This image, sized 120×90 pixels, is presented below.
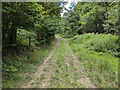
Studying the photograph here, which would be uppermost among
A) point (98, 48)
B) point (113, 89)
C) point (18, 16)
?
point (18, 16)

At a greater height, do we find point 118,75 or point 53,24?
point 53,24

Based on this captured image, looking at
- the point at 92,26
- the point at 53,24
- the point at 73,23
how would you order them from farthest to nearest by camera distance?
the point at 92,26, the point at 73,23, the point at 53,24

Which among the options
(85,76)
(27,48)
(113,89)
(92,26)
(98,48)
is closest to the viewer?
(113,89)

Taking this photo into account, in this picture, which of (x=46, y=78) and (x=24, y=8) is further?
(x=24, y=8)

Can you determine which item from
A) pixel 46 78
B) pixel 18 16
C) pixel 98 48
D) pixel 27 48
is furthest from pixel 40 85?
pixel 98 48

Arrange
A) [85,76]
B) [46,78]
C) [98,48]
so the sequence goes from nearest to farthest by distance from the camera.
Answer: [46,78], [85,76], [98,48]

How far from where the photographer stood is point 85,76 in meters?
4.26

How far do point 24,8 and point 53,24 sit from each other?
740cm

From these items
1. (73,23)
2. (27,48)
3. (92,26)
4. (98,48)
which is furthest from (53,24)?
(92,26)

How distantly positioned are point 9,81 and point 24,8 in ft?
12.1

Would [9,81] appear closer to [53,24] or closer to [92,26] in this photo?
[53,24]

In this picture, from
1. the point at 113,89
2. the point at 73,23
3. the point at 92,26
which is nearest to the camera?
the point at 113,89

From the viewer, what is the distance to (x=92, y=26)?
23.0 metres

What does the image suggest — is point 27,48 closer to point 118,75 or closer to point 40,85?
point 40,85
